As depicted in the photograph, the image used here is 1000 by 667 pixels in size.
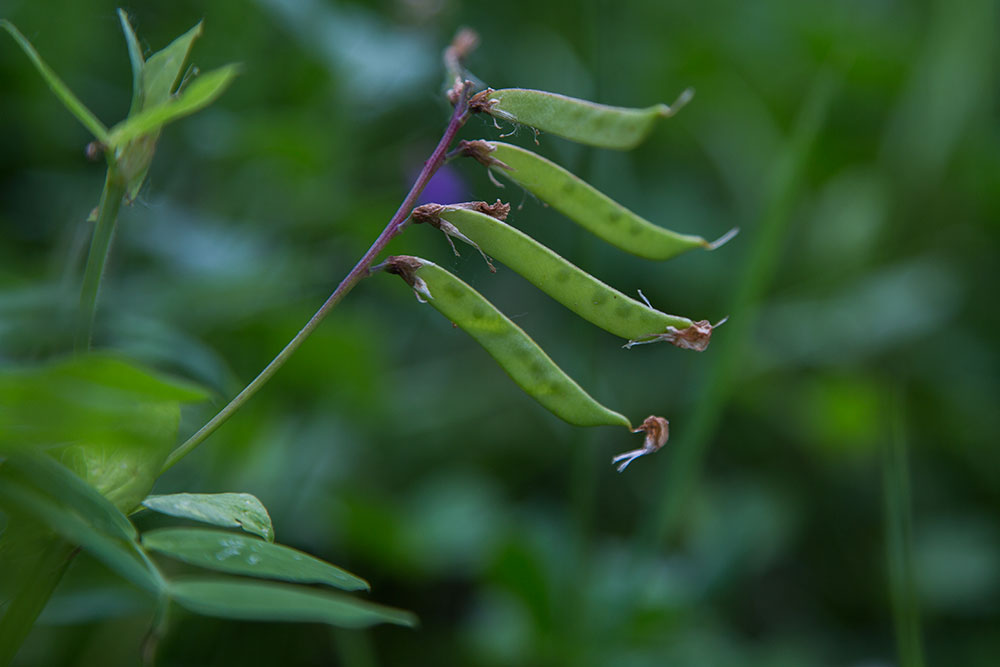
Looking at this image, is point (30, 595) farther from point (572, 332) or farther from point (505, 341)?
point (572, 332)

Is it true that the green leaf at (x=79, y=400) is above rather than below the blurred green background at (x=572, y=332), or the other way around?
below

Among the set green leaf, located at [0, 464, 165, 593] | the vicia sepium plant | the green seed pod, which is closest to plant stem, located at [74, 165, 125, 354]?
the vicia sepium plant

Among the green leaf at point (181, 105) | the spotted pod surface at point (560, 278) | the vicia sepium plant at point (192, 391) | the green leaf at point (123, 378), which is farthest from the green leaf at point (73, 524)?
the spotted pod surface at point (560, 278)

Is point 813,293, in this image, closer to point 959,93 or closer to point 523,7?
point 959,93

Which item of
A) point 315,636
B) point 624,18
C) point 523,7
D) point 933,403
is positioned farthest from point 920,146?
point 315,636

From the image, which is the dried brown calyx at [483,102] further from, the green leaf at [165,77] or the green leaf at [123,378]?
the green leaf at [123,378]

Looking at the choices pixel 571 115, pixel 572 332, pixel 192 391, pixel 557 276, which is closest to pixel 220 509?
pixel 192 391

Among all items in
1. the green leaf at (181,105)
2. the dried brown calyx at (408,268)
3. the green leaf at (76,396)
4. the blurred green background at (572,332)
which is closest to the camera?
the green leaf at (76,396)
